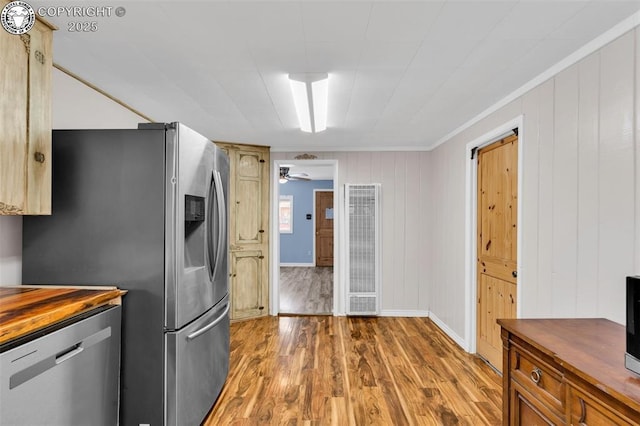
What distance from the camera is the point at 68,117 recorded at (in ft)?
7.18

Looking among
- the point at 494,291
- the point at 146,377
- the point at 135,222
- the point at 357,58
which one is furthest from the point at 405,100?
the point at 146,377

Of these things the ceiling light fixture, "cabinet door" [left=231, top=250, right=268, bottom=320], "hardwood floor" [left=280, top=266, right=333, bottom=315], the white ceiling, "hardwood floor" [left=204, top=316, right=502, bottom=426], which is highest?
the white ceiling

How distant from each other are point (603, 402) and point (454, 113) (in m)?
2.60

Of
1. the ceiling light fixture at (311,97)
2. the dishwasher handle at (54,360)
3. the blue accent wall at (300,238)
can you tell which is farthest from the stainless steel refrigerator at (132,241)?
the blue accent wall at (300,238)

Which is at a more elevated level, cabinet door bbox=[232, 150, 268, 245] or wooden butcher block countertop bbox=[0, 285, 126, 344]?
cabinet door bbox=[232, 150, 268, 245]

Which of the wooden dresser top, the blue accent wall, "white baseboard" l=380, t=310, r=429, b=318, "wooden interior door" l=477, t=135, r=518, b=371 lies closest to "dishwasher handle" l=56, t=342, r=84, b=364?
the wooden dresser top

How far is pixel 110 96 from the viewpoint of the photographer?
260 cm

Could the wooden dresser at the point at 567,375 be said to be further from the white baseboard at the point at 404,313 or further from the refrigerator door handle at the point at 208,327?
the white baseboard at the point at 404,313

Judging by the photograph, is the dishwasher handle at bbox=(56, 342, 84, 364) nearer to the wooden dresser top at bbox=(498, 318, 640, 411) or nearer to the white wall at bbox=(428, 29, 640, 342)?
the wooden dresser top at bbox=(498, 318, 640, 411)

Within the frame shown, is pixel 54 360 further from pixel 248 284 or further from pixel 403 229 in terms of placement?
pixel 403 229

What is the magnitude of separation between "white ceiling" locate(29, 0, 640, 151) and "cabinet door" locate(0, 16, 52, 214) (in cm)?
21

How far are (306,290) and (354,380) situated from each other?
357 centimetres

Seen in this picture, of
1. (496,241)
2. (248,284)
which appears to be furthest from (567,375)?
(248,284)

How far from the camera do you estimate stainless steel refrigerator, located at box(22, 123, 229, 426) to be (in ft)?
5.48
